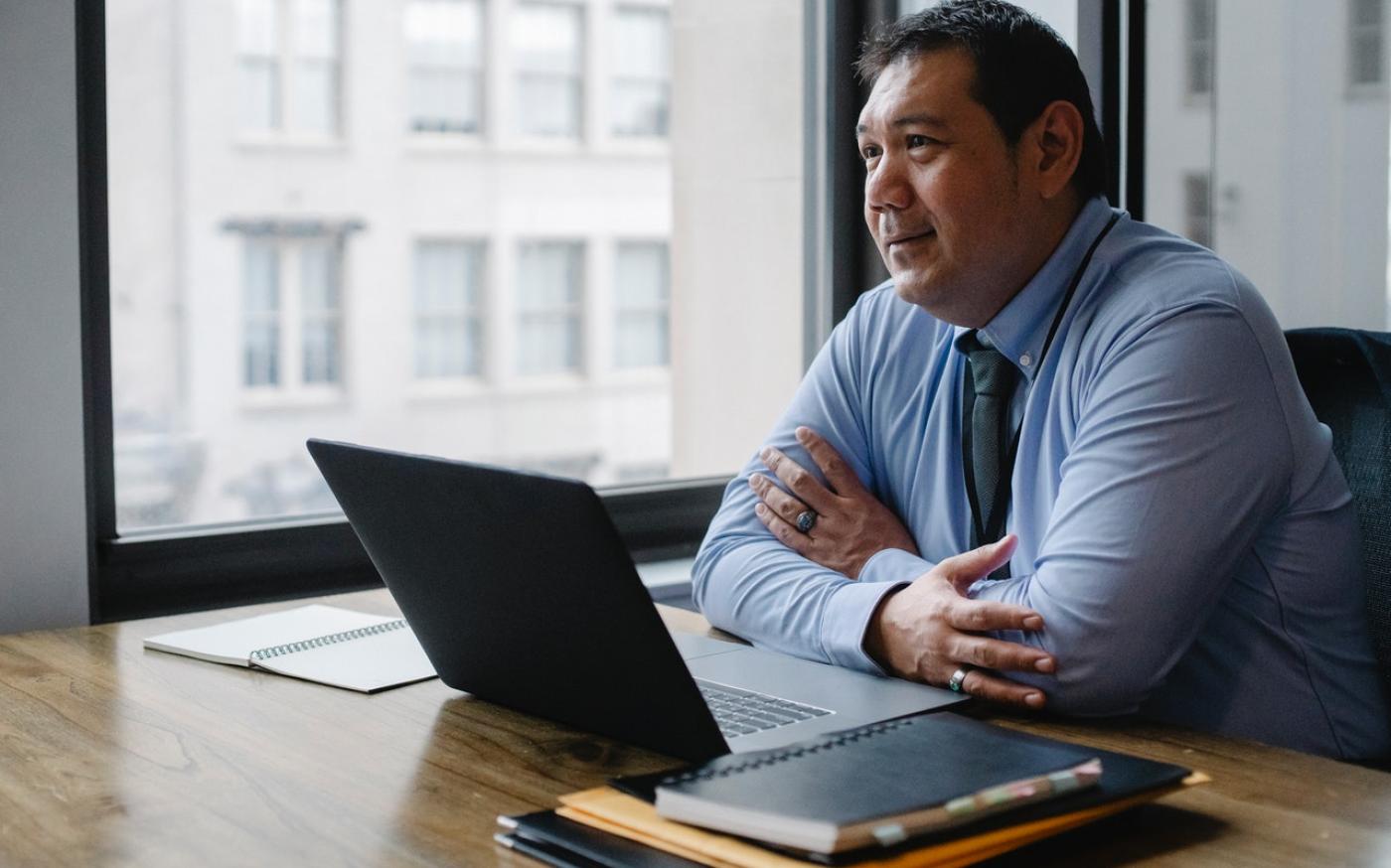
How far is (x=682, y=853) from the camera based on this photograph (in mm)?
878

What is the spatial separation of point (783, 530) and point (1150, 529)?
0.49m

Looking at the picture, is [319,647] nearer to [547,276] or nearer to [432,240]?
[432,240]

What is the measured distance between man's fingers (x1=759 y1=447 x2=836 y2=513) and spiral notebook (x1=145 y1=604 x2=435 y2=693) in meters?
0.48

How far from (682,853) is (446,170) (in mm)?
1756

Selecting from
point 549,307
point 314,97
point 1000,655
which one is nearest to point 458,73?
point 314,97

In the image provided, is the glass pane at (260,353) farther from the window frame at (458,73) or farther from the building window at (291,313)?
the window frame at (458,73)

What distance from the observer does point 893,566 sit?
1586mm

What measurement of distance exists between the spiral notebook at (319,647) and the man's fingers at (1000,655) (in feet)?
1.64

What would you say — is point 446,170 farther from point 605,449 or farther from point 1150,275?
point 1150,275

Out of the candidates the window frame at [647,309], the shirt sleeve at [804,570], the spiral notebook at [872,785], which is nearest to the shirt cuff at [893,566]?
the shirt sleeve at [804,570]

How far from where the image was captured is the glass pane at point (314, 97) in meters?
2.20

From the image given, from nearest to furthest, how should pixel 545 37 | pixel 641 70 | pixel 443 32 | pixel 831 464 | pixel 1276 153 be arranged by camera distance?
pixel 831 464 → pixel 1276 153 → pixel 443 32 → pixel 545 37 → pixel 641 70

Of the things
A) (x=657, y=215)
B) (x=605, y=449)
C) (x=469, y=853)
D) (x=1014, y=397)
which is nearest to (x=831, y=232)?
(x=657, y=215)

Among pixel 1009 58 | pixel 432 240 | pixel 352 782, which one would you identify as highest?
pixel 1009 58
